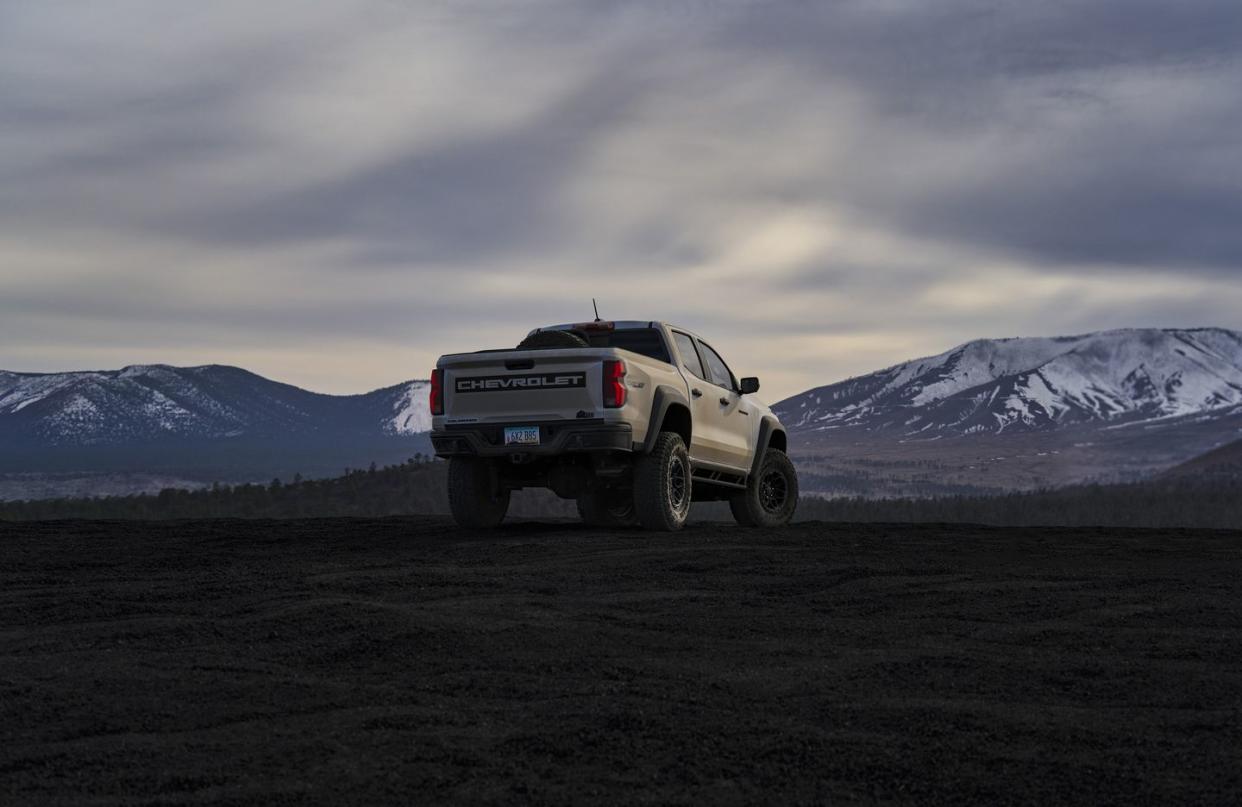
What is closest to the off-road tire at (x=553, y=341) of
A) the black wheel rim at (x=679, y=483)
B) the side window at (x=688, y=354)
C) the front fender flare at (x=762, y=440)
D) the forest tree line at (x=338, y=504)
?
the side window at (x=688, y=354)

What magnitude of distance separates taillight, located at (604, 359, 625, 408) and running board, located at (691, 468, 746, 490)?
214 cm

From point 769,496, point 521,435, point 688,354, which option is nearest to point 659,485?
point 521,435

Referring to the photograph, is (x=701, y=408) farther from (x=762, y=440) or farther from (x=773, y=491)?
(x=773, y=491)

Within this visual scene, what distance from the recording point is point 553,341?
16.0 metres

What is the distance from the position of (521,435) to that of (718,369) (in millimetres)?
3821

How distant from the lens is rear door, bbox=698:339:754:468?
1752cm

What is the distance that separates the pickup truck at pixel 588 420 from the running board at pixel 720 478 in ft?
0.11

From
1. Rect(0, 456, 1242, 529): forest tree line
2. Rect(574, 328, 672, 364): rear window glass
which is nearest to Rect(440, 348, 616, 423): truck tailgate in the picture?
Rect(574, 328, 672, 364): rear window glass

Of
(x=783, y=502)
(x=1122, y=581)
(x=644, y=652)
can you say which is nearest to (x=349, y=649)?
(x=644, y=652)

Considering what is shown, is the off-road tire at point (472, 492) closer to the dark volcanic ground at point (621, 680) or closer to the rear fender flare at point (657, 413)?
the rear fender flare at point (657, 413)

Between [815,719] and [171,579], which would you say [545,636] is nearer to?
[815,719]

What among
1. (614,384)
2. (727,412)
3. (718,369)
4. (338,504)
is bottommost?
(338,504)

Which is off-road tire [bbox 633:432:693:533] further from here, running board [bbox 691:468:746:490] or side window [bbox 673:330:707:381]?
side window [bbox 673:330:707:381]

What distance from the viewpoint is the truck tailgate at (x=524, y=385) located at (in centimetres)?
1505
